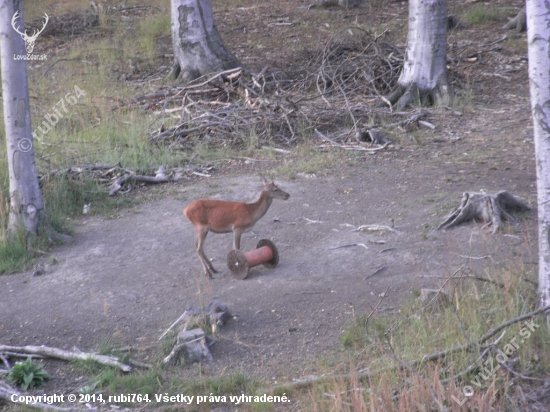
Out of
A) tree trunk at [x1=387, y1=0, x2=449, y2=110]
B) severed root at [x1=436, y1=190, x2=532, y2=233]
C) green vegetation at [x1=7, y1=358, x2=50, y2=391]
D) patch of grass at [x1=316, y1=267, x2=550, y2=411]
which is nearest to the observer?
patch of grass at [x1=316, y1=267, x2=550, y2=411]

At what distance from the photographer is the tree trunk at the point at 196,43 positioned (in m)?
14.7

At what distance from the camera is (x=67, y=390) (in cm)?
563

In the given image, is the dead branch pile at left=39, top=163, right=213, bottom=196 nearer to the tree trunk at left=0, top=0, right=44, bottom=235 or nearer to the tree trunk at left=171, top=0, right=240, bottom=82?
the tree trunk at left=0, top=0, right=44, bottom=235

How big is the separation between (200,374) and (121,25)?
15.0 metres

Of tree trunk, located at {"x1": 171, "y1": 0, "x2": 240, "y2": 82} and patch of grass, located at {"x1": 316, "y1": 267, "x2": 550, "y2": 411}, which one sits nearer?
patch of grass, located at {"x1": 316, "y1": 267, "x2": 550, "y2": 411}

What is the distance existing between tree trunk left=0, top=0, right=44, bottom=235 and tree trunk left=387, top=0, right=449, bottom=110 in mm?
6573

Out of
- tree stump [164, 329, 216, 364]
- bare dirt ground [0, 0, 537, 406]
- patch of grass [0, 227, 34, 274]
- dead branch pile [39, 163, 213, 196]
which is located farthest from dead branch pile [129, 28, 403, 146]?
tree stump [164, 329, 216, 364]

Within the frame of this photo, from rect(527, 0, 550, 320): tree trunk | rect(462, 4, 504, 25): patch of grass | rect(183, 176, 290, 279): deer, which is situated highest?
A: rect(527, 0, 550, 320): tree trunk

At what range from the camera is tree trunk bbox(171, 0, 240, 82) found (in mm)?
14719

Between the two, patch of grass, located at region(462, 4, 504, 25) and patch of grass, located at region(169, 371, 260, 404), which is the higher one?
patch of grass, located at region(462, 4, 504, 25)

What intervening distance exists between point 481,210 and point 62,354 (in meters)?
4.18

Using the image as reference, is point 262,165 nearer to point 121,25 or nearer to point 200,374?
point 200,374

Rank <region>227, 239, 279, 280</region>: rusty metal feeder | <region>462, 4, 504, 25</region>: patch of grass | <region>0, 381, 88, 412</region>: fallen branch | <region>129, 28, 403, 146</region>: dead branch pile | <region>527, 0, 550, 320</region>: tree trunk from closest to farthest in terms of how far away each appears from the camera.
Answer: <region>0, 381, 88, 412</region>: fallen branch
<region>527, 0, 550, 320</region>: tree trunk
<region>227, 239, 279, 280</region>: rusty metal feeder
<region>129, 28, 403, 146</region>: dead branch pile
<region>462, 4, 504, 25</region>: patch of grass

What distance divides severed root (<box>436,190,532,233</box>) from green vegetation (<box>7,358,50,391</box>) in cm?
403
